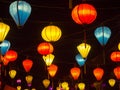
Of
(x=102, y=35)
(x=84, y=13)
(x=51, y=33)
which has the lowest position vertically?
Answer: (x=102, y=35)

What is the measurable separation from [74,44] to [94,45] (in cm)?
98

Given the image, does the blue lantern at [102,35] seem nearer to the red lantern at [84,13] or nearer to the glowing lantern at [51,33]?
the glowing lantern at [51,33]

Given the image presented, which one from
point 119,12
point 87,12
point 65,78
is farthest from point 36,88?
point 87,12

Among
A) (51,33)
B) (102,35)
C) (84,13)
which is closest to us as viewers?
(84,13)

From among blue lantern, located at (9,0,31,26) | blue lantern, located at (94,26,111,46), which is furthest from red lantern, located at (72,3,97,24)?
blue lantern, located at (94,26,111,46)

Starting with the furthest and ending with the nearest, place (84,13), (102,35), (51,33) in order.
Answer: (102,35), (51,33), (84,13)

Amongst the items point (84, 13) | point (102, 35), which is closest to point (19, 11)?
point (84, 13)

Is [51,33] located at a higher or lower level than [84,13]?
lower

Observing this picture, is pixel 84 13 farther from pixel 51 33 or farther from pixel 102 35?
pixel 102 35

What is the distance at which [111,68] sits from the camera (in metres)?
18.3

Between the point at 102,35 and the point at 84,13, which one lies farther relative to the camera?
the point at 102,35

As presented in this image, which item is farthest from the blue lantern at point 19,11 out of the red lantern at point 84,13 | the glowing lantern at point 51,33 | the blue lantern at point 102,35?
the blue lantern at point 102,35

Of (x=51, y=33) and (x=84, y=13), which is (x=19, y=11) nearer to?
(x=84, y=13)

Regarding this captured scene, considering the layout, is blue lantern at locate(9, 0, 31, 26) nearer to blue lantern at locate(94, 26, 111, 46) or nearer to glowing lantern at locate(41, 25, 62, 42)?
glowing lantern at locate(41, 25, 62, 42)
